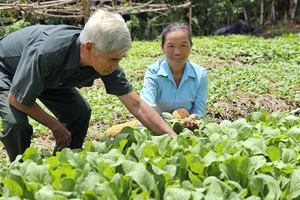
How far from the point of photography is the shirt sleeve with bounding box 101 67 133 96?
3.14 m

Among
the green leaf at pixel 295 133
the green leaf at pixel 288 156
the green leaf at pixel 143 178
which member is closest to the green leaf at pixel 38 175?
the green leaf at pixel 143 178

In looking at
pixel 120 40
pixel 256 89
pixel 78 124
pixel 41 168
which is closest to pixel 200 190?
pixel 41 168

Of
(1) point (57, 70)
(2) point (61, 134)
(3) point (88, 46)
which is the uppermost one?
(3) point (88, 46)

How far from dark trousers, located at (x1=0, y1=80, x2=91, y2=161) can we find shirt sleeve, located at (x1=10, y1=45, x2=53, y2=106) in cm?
26

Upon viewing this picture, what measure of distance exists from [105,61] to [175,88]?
1.52m

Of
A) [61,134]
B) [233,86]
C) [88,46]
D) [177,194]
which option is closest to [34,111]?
[61,134]

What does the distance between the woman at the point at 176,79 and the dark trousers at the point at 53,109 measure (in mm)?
634

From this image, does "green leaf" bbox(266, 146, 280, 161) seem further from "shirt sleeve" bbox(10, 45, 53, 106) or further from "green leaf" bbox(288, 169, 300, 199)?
"shirt sleeve" bbox(10, 45, 53, 106)

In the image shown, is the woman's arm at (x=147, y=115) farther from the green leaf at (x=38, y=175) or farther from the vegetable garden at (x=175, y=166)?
the green leaf at (x=38, y=175)

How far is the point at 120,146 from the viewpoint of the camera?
2701mm

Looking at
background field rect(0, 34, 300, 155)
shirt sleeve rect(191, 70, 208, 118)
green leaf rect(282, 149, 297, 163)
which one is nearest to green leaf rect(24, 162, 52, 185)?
green leaf rect(282, 149, 297, 163)

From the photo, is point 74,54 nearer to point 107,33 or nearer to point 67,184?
point 107,33

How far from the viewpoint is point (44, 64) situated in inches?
109

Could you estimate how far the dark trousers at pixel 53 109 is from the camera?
305 centimetres
